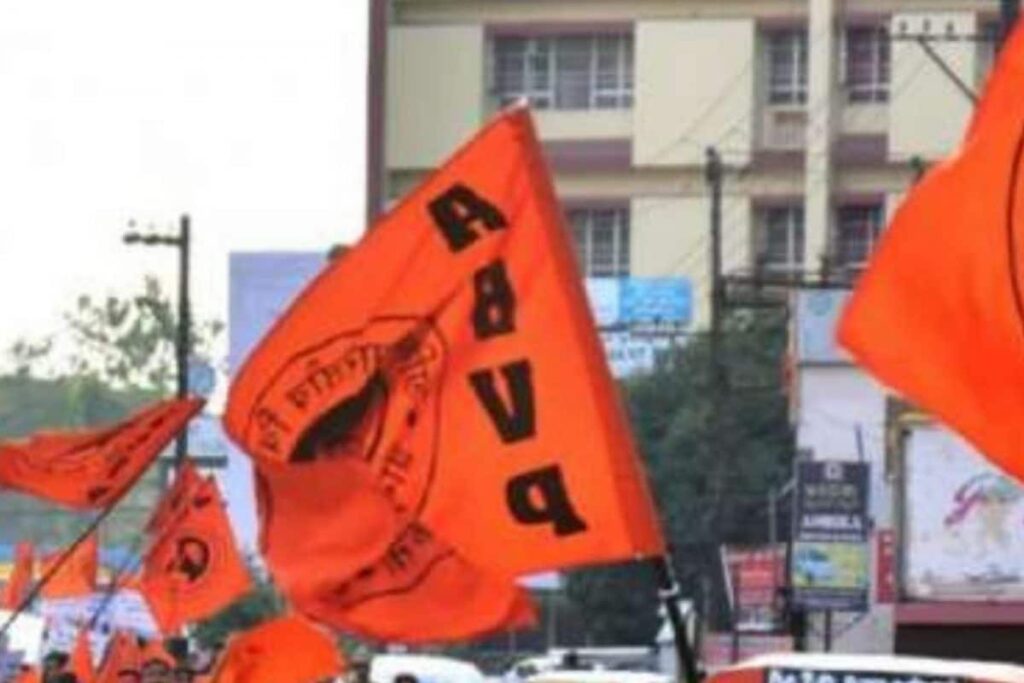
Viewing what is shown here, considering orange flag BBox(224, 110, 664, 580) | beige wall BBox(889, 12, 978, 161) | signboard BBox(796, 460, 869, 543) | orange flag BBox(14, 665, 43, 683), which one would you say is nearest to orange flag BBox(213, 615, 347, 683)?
orange flag BBox(14, 665, 43, 683)

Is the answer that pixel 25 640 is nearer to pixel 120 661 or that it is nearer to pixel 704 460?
pixel 120 661

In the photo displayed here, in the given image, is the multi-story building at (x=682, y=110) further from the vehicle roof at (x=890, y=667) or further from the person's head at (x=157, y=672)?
the vehicle roof at (x=890, y=667)

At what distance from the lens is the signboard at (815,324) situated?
38.6 m

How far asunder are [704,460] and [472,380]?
1852 inches

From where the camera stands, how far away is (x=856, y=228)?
7038 centimetres

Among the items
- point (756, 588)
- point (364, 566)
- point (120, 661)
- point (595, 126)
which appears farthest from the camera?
point (595, 126)

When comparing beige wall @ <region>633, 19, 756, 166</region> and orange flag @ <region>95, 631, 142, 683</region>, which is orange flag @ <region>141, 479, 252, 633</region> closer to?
orange flag @ <region>95, 631, 142, 683</region>

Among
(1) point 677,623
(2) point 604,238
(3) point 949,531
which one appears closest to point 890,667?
(1) point 677,623

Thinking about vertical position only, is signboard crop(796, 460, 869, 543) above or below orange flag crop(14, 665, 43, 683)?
above

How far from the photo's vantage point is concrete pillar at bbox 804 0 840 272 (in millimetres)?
69375

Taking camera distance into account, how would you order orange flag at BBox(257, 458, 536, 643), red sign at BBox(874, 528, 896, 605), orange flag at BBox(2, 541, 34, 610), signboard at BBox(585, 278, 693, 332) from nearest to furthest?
orange flag at BBox(257, 458, 536, 643) → orange flag at BBox(2, 541, 34, 610) → red sign at BBox(874, 528, 896, 605) → signboard at BBox(585, 278, 693, 332)

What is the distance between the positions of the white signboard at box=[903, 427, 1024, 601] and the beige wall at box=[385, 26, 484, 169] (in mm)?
47086

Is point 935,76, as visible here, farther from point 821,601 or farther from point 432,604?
point 432,604

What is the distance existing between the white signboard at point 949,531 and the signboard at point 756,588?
503 inches
